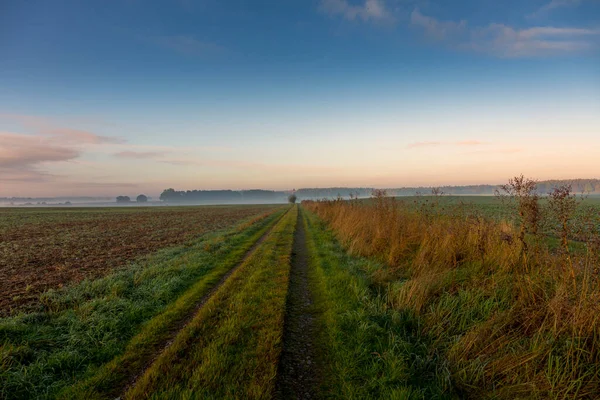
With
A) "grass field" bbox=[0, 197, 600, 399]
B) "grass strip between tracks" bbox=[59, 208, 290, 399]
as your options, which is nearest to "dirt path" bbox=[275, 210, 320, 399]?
"grass field" bbox=[0, 197, 600, 399]

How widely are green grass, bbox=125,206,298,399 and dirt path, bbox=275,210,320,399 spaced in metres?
0.17

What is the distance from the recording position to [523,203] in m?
6.34

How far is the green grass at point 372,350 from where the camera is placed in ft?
13.0

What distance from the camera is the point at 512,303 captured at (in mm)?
5469

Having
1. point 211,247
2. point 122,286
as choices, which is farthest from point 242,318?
point 211,247

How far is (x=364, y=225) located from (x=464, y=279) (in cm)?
774

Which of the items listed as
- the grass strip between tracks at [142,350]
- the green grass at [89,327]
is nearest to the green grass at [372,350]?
the grass strip between tracks at [142,350]

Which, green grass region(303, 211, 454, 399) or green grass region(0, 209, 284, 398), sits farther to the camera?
green grass region(0, 209, 284, 398)

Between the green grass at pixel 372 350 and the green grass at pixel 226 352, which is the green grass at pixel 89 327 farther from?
the green grass at pixel 372 350

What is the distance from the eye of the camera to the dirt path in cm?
404

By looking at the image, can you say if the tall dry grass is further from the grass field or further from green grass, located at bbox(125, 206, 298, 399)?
green grass, located at bbox(125, 206, 298, 399)

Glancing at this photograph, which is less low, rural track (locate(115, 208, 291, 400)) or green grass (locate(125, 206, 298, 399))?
green grass (locate(125, 206, 298, 399))

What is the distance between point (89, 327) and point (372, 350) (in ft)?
20.1

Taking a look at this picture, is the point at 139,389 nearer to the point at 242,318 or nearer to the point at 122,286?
the point at 242,318
